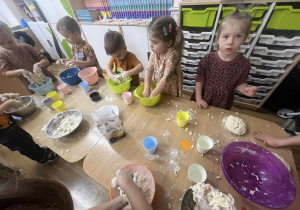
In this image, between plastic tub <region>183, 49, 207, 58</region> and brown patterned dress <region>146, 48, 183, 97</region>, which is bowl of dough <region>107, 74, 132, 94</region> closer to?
brown patterned dress <region>146, 48, 183, 97</region>

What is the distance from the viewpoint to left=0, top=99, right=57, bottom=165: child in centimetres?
113

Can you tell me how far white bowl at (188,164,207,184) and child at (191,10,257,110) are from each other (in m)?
0.50

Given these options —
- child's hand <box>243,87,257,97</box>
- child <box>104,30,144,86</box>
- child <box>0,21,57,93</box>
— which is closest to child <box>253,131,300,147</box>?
child's hand <box>243,87,257,97</box>

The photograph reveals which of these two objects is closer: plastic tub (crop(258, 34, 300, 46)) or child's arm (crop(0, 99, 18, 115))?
child's arm (crop(0, 99, 18, 115))

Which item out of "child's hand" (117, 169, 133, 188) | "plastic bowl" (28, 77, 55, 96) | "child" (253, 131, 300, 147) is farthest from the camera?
"plastic bowl" (28, 77, 55, 96)

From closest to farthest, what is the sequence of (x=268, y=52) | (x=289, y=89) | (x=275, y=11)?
(x=275, y=11)
(x=268, y=52)
(x=289, y=89)

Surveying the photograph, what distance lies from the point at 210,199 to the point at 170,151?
311 mm

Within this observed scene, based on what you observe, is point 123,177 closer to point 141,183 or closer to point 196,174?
point 141,183

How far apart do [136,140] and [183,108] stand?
0.46 m

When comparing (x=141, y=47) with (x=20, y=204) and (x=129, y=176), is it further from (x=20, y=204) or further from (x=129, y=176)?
(x=20, y=204)

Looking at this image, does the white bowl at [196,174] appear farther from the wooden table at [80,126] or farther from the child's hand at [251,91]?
the child's hand at [251,91]

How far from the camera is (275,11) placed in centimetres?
134

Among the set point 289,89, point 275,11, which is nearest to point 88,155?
point 275,11

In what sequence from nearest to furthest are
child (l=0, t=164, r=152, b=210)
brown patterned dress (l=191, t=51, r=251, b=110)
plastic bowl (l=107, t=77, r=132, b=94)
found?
child (l=0, t=164, r=152, b=210)
brown patterned dress (l=191, t=51, r=251, b=110)
plastic bowl (l=107, t=77, r=132, b=94)
